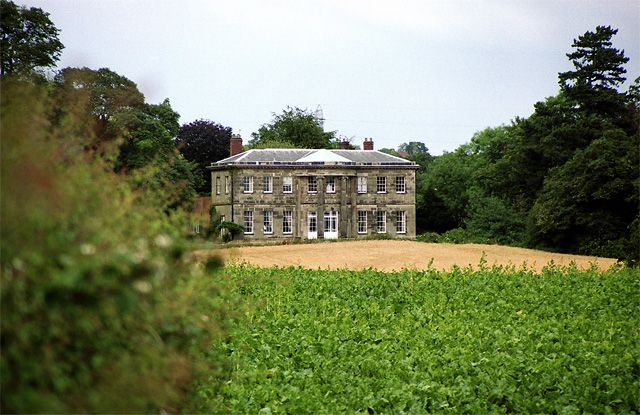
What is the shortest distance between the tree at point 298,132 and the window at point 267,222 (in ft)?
63.3

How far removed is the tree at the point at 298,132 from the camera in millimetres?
69125

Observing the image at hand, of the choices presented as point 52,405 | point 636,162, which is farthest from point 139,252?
point 636,162

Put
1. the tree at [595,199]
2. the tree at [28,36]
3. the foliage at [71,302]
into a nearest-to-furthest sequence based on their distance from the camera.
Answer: the foliage at [71,302], the tree at [28,36], the tree at [595,199]

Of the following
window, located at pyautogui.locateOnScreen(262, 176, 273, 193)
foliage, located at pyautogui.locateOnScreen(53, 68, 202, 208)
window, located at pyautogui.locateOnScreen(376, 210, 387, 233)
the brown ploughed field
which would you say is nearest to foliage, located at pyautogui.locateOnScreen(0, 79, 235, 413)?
foliage, located at pyautogui.locateOnScreen(53, 68, 202, 208)

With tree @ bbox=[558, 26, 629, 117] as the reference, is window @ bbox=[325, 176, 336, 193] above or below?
below

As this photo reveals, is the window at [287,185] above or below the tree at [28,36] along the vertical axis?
below

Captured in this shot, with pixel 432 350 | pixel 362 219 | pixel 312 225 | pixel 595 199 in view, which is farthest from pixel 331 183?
pixel 432 350

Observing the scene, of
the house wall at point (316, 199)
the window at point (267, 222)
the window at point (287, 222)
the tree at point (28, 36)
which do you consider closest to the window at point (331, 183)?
the house wall at point (316, 199)

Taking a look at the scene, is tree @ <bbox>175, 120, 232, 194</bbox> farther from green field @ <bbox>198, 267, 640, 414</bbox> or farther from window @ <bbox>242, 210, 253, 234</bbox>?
green field @ <bbox>198, 267, 640, 414</bbox>

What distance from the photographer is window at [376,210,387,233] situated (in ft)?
166

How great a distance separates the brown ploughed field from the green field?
1088cm

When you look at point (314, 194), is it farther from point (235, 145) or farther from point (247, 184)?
point (235, 145)

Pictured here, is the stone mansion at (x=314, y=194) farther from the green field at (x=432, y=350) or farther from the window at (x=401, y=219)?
the green field at (x=432, y=350)

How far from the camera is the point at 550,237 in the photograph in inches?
1608
